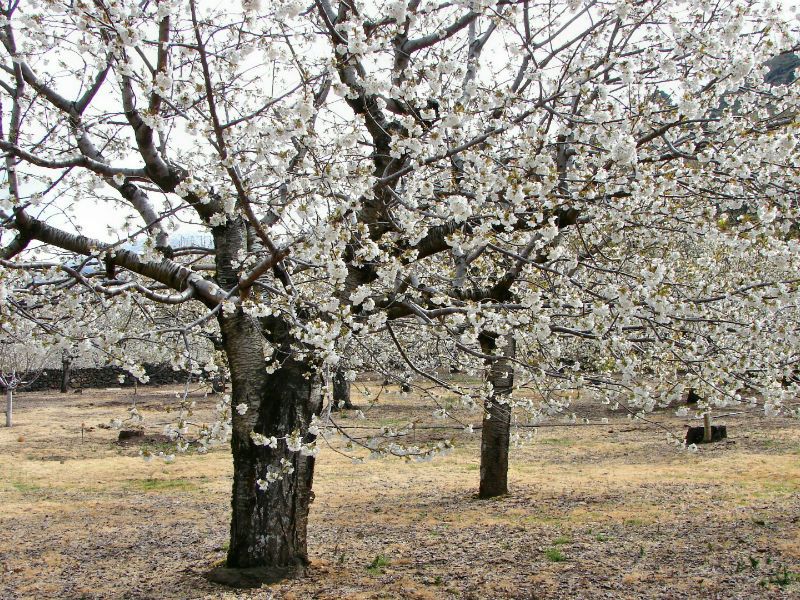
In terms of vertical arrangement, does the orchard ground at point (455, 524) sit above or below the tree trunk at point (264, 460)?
below

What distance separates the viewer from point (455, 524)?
31.3 ft

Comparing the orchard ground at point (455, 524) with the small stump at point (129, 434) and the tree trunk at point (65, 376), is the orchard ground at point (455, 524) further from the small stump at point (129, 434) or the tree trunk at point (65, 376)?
the tree trunk at point (65, 376)

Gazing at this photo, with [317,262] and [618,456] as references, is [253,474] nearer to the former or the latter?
[317,262]

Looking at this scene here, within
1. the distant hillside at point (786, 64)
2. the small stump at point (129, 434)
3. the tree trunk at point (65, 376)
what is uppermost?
the distant hillside at point (786, 64)

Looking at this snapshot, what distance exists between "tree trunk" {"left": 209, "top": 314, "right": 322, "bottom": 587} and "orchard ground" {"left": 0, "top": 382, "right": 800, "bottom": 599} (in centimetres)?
30

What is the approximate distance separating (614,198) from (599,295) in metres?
1.16

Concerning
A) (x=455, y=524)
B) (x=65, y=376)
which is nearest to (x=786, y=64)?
(x=455, y=524)

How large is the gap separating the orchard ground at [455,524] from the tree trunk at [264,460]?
30cm

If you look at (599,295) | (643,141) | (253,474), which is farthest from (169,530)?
(643,141)

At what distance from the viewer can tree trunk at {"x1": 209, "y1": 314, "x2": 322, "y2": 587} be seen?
20.7 ft

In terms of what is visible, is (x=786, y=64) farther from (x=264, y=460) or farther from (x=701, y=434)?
(x=701, y=434)

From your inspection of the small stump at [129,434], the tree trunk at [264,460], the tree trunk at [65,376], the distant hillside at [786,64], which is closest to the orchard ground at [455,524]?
the tree trunk at [264,460]

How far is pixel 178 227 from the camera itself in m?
6.22

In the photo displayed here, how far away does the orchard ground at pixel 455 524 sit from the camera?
6609 mm
